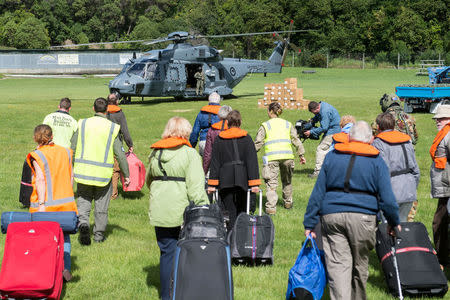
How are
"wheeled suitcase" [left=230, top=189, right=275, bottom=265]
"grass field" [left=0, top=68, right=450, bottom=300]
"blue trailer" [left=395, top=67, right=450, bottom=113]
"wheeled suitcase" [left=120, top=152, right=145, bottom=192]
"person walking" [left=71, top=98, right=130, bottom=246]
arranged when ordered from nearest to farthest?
"grass field" [left=0, top=68, right=450, bottom=300], "wheeled suitcase" [left=230, top=189, right=275, bottom=265], "person walking" [left=71, top=98, right=130, bottom=246], "wheeled suitcase" [left=120, top=152, right=145, bottom=192], "blue trailer" [left=395, top=67, right=450, bottom=113]

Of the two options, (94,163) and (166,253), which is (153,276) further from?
(94,163)

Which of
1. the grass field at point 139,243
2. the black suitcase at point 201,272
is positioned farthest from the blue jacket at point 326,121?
the black suitcase at point 201,272

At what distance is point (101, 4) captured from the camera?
12406cm

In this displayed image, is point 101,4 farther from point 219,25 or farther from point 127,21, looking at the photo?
point 219,25

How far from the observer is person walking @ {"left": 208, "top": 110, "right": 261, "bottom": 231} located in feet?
25.7

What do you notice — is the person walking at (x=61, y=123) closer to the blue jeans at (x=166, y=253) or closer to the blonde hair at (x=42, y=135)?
the blonde hair at (x=42, y=135)

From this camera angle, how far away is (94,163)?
26.6 ft

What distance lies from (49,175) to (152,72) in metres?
25.8

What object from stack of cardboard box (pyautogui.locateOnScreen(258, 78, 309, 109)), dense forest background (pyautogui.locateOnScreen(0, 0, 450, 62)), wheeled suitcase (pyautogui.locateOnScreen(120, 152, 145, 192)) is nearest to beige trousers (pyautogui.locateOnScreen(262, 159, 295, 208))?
wheeled suitcase (pyautogui.locateOnScreen(120, 152, 145, 192))

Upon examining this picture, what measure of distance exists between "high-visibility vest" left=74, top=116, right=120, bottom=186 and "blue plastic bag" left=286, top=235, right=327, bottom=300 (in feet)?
10.9

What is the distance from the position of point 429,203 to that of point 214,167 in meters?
5.34

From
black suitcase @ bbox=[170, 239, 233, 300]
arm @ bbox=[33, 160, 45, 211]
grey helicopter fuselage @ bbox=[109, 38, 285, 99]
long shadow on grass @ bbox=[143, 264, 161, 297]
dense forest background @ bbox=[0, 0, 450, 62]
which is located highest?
dense forest background @ bbox=[0, 0, 450, 62]

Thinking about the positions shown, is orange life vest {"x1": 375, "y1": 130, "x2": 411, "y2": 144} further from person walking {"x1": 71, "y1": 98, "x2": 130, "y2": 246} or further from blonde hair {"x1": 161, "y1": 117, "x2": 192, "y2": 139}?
person walking {"x1": 71, "y1": 98, "x2": 130, "y2": 246}

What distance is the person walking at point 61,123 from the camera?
969cm
